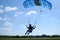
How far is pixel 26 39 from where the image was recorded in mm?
36062

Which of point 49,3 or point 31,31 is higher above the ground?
point 49,3

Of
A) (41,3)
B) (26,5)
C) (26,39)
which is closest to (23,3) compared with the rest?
(26,5)

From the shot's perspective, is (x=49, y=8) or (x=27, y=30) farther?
(x=27, y=30)

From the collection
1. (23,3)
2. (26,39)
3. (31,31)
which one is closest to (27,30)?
(31,31)

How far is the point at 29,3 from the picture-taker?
71.8ft

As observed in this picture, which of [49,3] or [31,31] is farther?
[31,31]

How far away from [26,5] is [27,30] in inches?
150

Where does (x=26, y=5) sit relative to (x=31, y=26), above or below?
above

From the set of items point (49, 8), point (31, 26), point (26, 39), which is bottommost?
point (26, 39)

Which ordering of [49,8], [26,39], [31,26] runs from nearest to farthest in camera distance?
1. [49,8]
2. [31,26]
3. [26,39]

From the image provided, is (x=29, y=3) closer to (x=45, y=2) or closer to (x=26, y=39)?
(x=45, y=2)

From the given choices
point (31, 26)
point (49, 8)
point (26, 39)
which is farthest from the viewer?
point (26, 39)

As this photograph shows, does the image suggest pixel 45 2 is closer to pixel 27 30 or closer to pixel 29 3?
pixel 29 3

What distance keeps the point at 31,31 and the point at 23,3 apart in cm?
397
